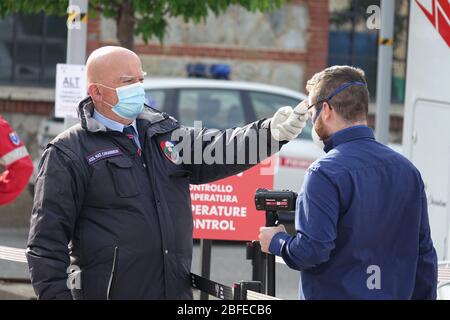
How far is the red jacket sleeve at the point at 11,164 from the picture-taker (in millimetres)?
5051

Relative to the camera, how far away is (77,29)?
7051mm

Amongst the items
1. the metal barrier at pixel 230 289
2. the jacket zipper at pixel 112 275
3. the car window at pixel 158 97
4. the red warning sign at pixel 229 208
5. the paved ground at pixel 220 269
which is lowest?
the paved ground at pixel 220 269

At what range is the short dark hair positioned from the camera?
371 centimetres

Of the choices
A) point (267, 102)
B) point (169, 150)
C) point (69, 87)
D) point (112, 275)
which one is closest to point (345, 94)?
point (169, 150)

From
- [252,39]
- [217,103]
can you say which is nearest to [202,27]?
[252,39]

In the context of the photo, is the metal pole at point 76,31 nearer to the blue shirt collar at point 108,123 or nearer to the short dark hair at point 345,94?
the blue shirt collar at point 108,123

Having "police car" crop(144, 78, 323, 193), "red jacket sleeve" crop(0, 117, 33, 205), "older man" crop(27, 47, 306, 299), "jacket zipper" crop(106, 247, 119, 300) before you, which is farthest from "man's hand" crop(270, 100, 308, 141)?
"police car" crop(144, 78, 323, 193)

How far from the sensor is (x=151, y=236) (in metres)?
4.07

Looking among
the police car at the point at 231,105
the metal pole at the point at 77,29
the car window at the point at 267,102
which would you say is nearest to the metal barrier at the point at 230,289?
the metal pole at the point at 77,29

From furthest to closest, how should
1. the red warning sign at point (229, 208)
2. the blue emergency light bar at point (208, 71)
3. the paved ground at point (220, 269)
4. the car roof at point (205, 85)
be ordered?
the blue emergency light bar at point (208, 71), the car roof at point (205, 85), the paved ground at point (220, 269), the red warning sign at point (229, 208)

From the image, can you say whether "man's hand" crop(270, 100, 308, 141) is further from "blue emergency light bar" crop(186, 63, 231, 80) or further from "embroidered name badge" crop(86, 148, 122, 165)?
"blue emergency light bar" crop(186, 63, 231, 80)

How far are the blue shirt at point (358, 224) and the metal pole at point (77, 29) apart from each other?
12.1 ft

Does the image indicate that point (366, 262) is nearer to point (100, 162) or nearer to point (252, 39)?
point (100, 162)
